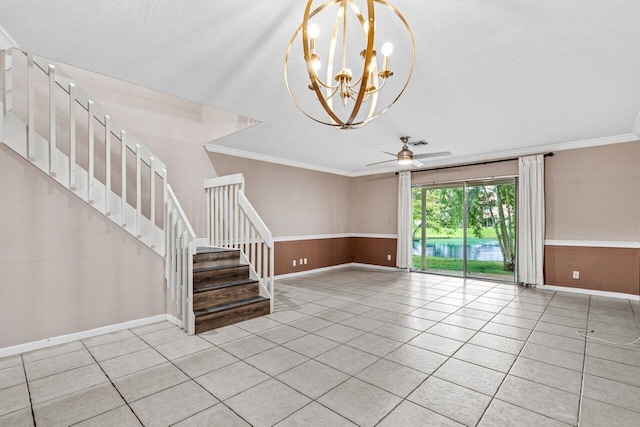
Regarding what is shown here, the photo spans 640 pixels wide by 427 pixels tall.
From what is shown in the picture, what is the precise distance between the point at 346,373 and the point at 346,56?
2.56 m

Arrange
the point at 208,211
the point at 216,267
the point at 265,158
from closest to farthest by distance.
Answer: the point at 216,267, the point at 208,211, the point at 265,158

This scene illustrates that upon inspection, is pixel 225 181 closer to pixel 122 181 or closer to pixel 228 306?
pixel 122 181

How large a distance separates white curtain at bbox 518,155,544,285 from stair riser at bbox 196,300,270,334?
4722 millimetres

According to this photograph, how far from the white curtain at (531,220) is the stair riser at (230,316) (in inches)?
186

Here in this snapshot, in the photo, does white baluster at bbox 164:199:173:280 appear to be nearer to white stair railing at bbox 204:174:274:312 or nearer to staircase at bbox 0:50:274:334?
staircase at bbox 0:50:274:334

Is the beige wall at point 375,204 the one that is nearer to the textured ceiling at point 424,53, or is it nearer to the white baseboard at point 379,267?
the white baseboard at point 379,267

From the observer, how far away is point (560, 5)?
1.80m

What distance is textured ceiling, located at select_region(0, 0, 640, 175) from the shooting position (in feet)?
6.17

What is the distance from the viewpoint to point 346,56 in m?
2.38

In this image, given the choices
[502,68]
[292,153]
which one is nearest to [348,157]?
[292,153]

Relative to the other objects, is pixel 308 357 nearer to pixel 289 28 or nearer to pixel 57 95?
pixel 289 28

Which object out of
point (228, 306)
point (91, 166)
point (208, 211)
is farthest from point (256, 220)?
point (91, 166)

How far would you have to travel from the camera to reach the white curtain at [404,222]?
276 inches

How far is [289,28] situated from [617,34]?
226cm
